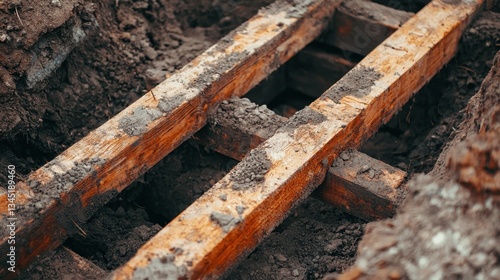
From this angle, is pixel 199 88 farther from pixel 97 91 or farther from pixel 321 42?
pixel 321 42

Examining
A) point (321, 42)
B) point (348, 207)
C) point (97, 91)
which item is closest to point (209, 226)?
point (348, 207)

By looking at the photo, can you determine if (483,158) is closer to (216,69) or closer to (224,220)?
(224,220)

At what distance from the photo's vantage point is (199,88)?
3.02 m

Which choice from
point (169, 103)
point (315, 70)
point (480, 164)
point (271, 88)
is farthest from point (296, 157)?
point (271, 88)

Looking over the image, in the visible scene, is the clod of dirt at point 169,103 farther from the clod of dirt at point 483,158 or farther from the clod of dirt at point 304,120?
the clod of dirt at point 483,158

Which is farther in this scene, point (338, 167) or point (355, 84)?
point (355, 84)

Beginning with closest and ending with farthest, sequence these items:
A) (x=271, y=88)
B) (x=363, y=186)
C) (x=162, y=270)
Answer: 1. (x=162, y=270)
2. (x=363, y=186)
3. (x=271, y=88)

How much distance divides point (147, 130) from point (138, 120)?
84mm

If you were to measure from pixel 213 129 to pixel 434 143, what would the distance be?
1.22m

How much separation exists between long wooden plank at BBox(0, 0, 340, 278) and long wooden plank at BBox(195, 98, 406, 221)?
3.9 inches

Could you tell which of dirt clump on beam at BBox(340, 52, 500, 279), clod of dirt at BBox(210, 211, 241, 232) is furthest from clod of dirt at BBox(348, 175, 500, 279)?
clod of dirt at BBox(210, 211, 241, 232)

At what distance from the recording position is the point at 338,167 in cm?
282

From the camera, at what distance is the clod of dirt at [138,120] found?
284cm

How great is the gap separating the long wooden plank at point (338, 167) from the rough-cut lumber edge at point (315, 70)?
106 centimetres
